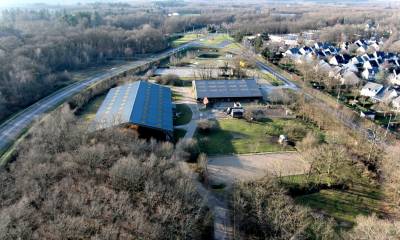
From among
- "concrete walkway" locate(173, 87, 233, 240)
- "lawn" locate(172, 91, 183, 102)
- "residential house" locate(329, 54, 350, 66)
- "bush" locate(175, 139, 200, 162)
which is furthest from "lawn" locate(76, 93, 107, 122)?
"residential house" locate(329, 54, 350, 66)

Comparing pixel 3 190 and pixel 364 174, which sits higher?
pixel 3 190

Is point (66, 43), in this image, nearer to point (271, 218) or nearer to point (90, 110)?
point (90, 110)

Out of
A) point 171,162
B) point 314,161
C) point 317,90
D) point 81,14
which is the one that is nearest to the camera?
point 171,162

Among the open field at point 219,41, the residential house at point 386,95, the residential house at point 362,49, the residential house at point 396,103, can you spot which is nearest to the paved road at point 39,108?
the open field at point 219,41

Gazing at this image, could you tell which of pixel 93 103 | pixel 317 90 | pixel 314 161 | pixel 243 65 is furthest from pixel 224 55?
pixel 314 161

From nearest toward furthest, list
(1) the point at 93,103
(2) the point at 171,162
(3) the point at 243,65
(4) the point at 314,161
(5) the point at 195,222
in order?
1. (5) the point at 195,222
2. (2) the point at 171,162
3. (4) the point at 314,161
4. (1) the point at 93,103
5. (3) the point at 243,65

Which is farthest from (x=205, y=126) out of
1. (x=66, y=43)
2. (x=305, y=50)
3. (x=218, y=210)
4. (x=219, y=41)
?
(x=219, y=41)

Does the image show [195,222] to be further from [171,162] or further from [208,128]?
[208,128]
